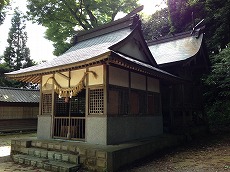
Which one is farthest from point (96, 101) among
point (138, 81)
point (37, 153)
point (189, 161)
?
point (189, 161)

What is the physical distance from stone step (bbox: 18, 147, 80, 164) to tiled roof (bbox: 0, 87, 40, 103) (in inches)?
471

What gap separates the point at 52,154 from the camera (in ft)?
26.7

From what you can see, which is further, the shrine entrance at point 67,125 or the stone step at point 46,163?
the shrine entrance at point 67,125

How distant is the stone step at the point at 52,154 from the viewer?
7.48 m

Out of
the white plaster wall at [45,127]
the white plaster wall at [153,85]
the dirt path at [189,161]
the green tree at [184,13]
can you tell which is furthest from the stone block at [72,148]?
the green tree at [184,13]

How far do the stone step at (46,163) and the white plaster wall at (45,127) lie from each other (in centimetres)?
148

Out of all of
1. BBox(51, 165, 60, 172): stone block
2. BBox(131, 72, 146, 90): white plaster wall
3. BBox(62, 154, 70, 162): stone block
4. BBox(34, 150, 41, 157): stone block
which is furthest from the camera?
BBox(131, 72, 146, 90): white plaster wall

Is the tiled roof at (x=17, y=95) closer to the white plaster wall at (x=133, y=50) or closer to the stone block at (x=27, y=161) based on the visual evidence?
the stone block at (x=27, y=161)

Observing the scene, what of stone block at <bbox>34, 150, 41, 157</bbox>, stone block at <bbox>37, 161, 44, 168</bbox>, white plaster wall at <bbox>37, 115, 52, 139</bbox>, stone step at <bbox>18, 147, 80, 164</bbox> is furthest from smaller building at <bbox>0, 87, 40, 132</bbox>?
stone block at <bbox>37, 161, 44, 168</bbox>

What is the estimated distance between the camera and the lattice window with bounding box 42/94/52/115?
10.4 m

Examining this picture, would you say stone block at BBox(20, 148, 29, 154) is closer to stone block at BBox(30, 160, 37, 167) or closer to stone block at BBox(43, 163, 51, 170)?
stone block at BBox(30, 160, 37, 167)

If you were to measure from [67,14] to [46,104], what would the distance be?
16.1 m

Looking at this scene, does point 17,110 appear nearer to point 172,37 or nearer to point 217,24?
point 172,37

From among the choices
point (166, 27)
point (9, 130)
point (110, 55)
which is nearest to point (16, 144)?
point (110, 55)
